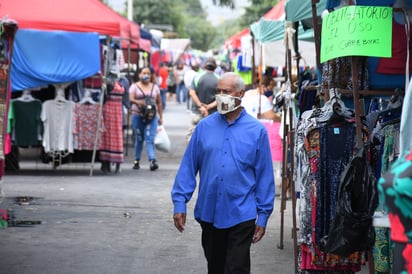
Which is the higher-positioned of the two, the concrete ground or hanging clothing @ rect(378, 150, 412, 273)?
hanging clothing @ rect(378, 150, 412, 273)

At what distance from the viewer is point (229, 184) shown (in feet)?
19.6

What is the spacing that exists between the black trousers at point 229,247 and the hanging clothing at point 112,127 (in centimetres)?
937

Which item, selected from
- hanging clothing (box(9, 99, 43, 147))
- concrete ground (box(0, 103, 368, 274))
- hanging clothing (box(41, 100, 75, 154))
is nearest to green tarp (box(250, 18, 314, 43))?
concrete ground (box(0, 103, 368, 274))

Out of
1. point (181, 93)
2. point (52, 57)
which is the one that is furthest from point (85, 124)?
point (181, 93)

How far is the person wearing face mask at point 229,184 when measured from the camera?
594 cm

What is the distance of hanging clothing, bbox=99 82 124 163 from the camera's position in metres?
15.3

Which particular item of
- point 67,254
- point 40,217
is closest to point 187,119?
point 40,217

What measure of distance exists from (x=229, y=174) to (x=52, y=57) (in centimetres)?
941

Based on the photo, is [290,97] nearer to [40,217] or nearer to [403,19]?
[403,19]

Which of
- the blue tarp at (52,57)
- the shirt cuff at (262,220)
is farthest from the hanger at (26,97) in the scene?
the shirt cuff at (262,220)

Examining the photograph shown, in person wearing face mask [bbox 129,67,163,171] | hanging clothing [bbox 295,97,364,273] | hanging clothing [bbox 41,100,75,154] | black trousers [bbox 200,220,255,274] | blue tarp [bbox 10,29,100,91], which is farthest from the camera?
person wearing face mask [bbox 129,67,163,171]

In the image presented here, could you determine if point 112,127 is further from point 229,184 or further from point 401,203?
point 401,203

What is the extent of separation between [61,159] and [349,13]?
10056mm

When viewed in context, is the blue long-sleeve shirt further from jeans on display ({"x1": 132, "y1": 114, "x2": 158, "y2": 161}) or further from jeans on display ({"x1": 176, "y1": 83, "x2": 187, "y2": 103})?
jeans on display ({"x1": 176, "y1": 83, "x2": 187, "y2": 103})
